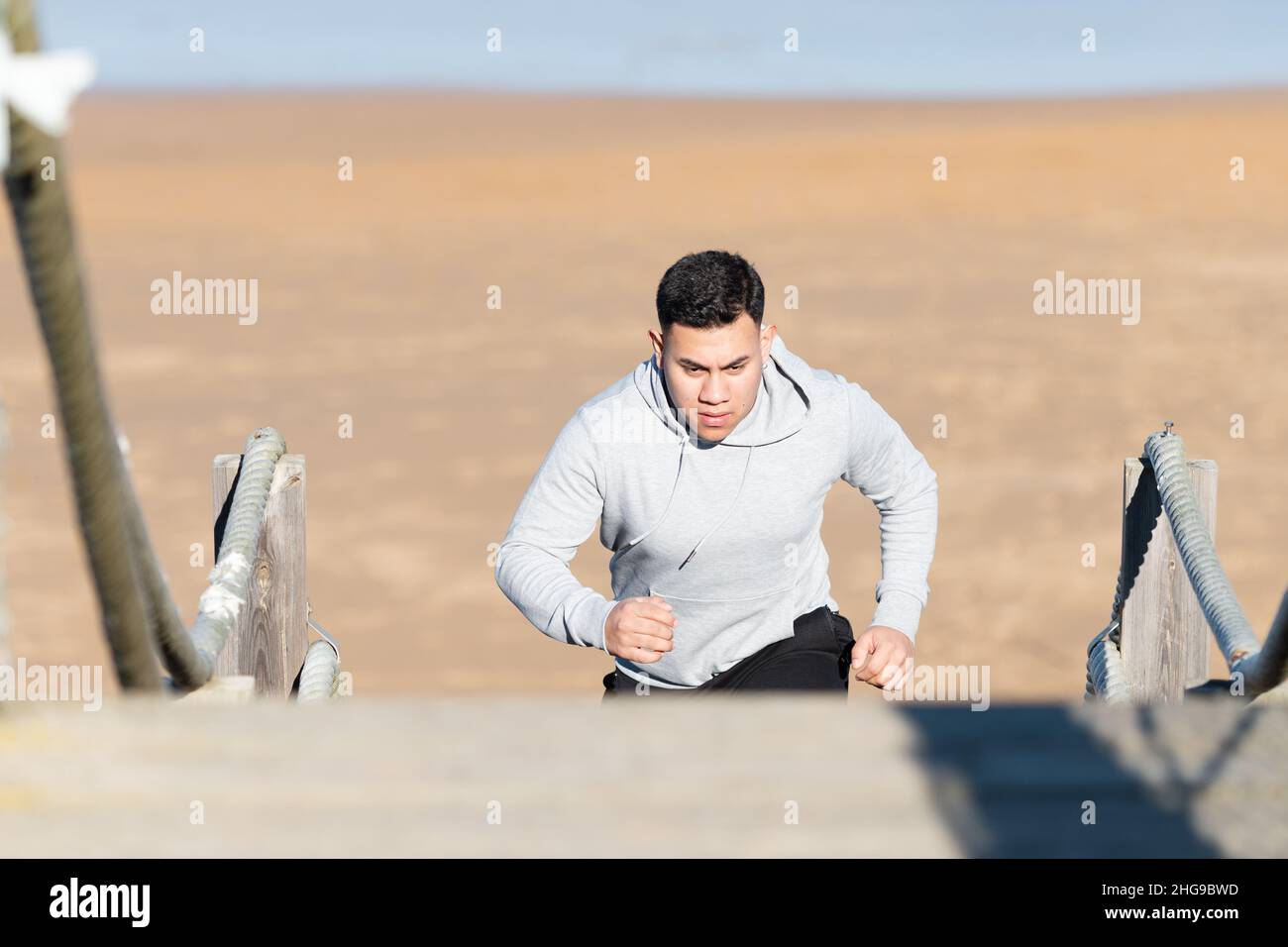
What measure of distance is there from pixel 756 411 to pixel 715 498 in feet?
0.72

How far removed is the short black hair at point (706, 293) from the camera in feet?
10.3

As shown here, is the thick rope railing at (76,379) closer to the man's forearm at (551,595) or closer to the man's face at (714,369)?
the man's forearm at (551,595)

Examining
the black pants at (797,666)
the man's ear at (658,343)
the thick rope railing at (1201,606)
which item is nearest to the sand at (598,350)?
the man's ear at (658,343)

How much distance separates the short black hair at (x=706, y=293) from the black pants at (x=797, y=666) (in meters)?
0.73

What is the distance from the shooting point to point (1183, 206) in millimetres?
16469

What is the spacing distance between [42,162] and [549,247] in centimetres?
1401

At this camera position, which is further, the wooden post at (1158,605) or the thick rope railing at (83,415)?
the wooden post at (1158,605)

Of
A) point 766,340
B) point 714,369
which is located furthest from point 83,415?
point 766,340

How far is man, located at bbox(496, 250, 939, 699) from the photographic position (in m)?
3.22

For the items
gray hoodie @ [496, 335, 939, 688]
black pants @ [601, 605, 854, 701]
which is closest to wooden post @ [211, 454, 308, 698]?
gray hoodie @ [496, 335, 939, 688]

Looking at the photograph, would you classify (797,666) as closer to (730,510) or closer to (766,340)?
(730,510)

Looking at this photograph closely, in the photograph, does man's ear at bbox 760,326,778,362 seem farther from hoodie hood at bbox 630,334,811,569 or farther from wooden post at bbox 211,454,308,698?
wooden post at bbox 211,454,308,698

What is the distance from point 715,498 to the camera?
3.37m

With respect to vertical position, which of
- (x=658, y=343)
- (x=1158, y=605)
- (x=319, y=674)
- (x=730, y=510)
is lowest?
(x=319, y=674)
